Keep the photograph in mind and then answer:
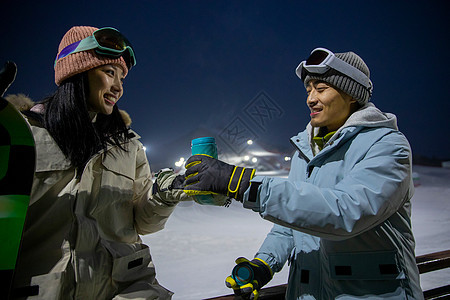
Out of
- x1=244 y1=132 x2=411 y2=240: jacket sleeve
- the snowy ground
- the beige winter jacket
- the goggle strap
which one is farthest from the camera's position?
the snowy ground

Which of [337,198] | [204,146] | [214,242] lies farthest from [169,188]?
[214,242]

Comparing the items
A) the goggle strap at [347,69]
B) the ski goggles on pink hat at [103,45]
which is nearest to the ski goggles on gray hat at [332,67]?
the goggle strap at [347,69]

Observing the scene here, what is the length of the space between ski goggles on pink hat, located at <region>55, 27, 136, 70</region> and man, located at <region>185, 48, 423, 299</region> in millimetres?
919

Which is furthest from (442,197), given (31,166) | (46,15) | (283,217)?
(46,15)

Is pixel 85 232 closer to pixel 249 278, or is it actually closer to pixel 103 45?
pixel 249 278

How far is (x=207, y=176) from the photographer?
116 centimetres

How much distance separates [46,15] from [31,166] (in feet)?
303

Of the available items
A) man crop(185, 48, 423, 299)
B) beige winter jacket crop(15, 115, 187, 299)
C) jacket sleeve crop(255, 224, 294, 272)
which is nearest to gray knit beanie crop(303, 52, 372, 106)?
man crop(185, 48, 423, 299)

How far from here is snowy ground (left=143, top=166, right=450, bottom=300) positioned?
4.16 m

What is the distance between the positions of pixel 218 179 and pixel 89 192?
79cm

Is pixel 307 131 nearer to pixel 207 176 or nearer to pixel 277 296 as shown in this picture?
pixel 207 176

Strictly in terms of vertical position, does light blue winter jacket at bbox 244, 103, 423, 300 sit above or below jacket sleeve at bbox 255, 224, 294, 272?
above

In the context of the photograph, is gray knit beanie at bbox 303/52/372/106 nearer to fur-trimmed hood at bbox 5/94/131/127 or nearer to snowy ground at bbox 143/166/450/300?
fur-trimmed hood at bbox 5/94/131/127

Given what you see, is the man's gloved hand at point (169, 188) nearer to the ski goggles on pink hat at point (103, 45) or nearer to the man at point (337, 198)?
the man at point (337, 198)
